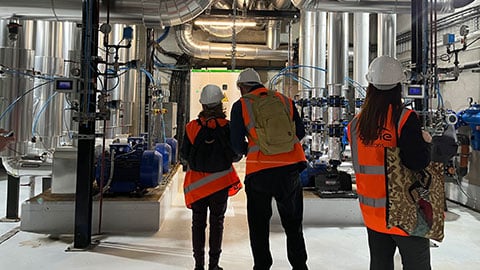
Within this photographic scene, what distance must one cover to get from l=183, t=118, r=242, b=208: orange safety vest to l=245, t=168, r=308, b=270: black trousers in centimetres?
24

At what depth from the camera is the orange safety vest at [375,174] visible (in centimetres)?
137

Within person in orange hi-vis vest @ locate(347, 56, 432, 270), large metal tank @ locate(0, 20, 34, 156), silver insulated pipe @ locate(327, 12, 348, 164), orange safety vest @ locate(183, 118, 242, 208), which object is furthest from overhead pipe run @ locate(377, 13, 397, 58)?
large metal tank @ locate(0, 20, 34, 156)

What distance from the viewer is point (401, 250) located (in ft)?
4.48

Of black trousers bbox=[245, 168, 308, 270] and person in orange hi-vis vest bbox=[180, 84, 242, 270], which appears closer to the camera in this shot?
black trousers bbox=[245, 168, 308, 270]

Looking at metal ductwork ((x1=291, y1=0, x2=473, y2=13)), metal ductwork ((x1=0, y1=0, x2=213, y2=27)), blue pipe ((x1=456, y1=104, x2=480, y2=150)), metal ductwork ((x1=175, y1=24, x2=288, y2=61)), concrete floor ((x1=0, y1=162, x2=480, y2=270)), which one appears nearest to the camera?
concrete floor ((x1=0, y1=162, x2=480, y2=270))

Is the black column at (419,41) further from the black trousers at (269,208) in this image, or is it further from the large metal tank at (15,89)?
the large metal tank at (15,89)

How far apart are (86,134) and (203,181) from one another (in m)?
1.27

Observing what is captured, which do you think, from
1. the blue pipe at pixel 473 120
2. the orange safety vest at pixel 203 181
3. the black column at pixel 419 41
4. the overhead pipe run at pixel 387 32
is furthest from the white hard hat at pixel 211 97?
the overhead pipe run at pixel 387 32

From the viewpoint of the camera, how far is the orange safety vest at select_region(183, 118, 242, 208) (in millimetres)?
2238

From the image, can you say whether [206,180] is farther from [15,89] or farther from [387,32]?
[387,32]

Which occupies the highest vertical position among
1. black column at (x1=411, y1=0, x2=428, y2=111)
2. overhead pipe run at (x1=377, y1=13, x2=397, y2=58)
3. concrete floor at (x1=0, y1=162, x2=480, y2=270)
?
overhead pipe run at (x1=377, y1=13, x2=397, y2=58)

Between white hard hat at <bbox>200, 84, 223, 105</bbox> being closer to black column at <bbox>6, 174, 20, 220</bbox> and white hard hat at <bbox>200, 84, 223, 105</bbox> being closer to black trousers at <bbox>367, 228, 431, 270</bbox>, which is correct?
black trousers at <bbox>367, 228, 431, 270</bbox>

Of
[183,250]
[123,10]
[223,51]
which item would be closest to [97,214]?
[183,250]

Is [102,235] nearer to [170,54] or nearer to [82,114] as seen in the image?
[82,114]
